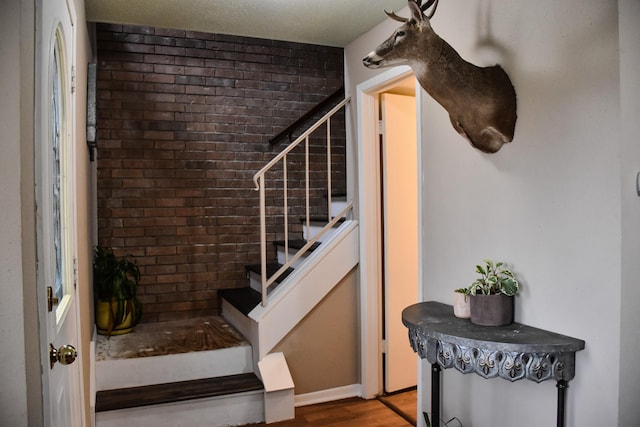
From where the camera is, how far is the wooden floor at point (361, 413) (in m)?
2.94

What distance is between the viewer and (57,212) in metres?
1.61

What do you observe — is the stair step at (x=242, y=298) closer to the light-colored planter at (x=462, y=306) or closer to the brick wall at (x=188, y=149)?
the brick wall at (x=188, y=149)

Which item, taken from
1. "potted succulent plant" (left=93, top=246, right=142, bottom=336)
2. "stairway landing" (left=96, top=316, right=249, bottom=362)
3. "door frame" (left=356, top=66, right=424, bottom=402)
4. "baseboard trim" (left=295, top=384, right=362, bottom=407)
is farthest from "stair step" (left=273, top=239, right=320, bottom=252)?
"potted succulent plant" (left=93, top=246, right=142, bottom=336)

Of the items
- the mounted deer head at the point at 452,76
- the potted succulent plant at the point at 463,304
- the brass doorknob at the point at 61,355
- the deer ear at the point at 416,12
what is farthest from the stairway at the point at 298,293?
the brass doorknob at the point at 61,355

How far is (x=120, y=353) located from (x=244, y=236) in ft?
4.52

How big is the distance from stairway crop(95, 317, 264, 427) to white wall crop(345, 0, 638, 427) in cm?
130

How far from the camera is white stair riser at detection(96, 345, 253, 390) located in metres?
2.92

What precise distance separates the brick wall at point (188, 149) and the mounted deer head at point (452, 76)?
226 cm

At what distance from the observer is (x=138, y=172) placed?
3.77m

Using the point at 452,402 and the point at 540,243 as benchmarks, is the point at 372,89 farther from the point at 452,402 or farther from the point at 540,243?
the point at 452,402

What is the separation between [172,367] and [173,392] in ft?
0.65

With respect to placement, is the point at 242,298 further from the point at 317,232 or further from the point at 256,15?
the point at 256,15

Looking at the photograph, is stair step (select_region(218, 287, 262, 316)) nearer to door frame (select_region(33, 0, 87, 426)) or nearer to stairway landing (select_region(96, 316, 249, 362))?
stairway landing (select_region(96, 316, 249, 362))

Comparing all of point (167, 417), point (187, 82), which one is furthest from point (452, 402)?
point (187, 82)
